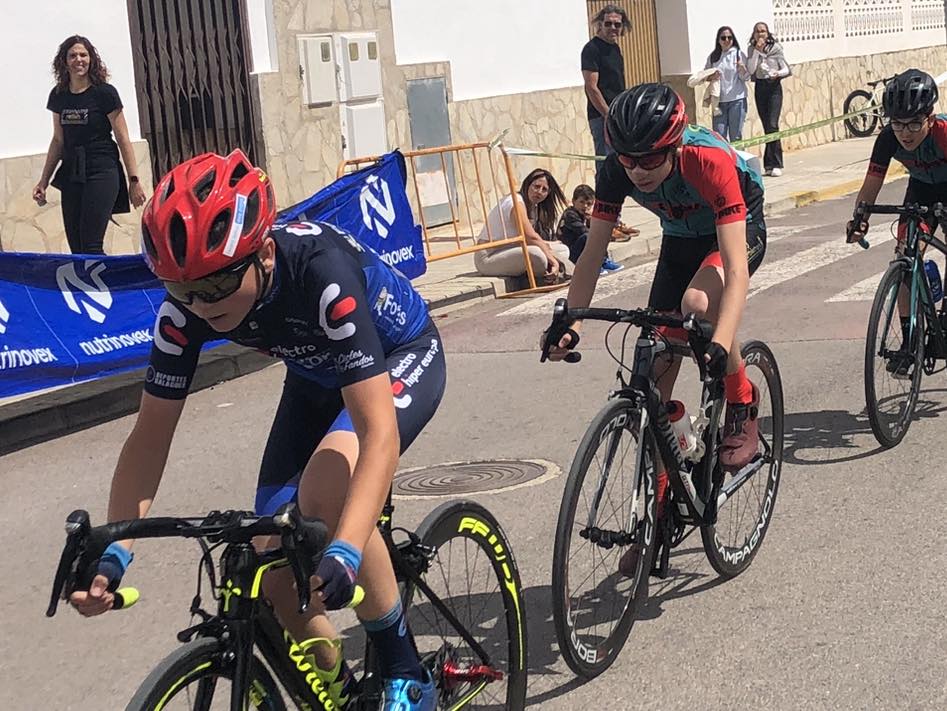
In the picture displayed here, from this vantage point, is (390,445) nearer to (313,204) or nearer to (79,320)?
(79,320)

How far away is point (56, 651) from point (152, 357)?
2190mm

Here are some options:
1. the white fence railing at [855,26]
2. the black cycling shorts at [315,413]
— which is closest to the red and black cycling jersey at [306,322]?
the black cycling shorts at [315,413]

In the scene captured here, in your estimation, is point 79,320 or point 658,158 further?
point 79,320

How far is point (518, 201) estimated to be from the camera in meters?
13.7

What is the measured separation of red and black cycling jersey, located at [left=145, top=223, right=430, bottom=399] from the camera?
11.3 ft

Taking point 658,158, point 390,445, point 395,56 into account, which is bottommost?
point 390,445

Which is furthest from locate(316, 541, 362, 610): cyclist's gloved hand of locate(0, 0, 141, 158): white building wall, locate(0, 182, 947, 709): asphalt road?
locate(0, 0, 141, 158): white building wall

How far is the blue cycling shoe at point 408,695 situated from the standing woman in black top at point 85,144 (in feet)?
27.8

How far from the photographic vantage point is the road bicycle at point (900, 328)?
7121 millimetres

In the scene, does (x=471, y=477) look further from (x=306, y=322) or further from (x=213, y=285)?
(x=213, y=285)

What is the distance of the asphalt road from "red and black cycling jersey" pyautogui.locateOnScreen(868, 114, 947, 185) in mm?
1232

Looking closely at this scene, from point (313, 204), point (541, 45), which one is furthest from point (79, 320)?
point (541, 45)

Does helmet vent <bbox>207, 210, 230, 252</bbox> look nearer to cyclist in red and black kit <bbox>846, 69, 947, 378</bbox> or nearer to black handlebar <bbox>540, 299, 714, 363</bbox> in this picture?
black handlebar <bbox>540, 299, 714, 363</bbox>

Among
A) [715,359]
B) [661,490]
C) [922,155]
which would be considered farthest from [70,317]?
[715,359]
